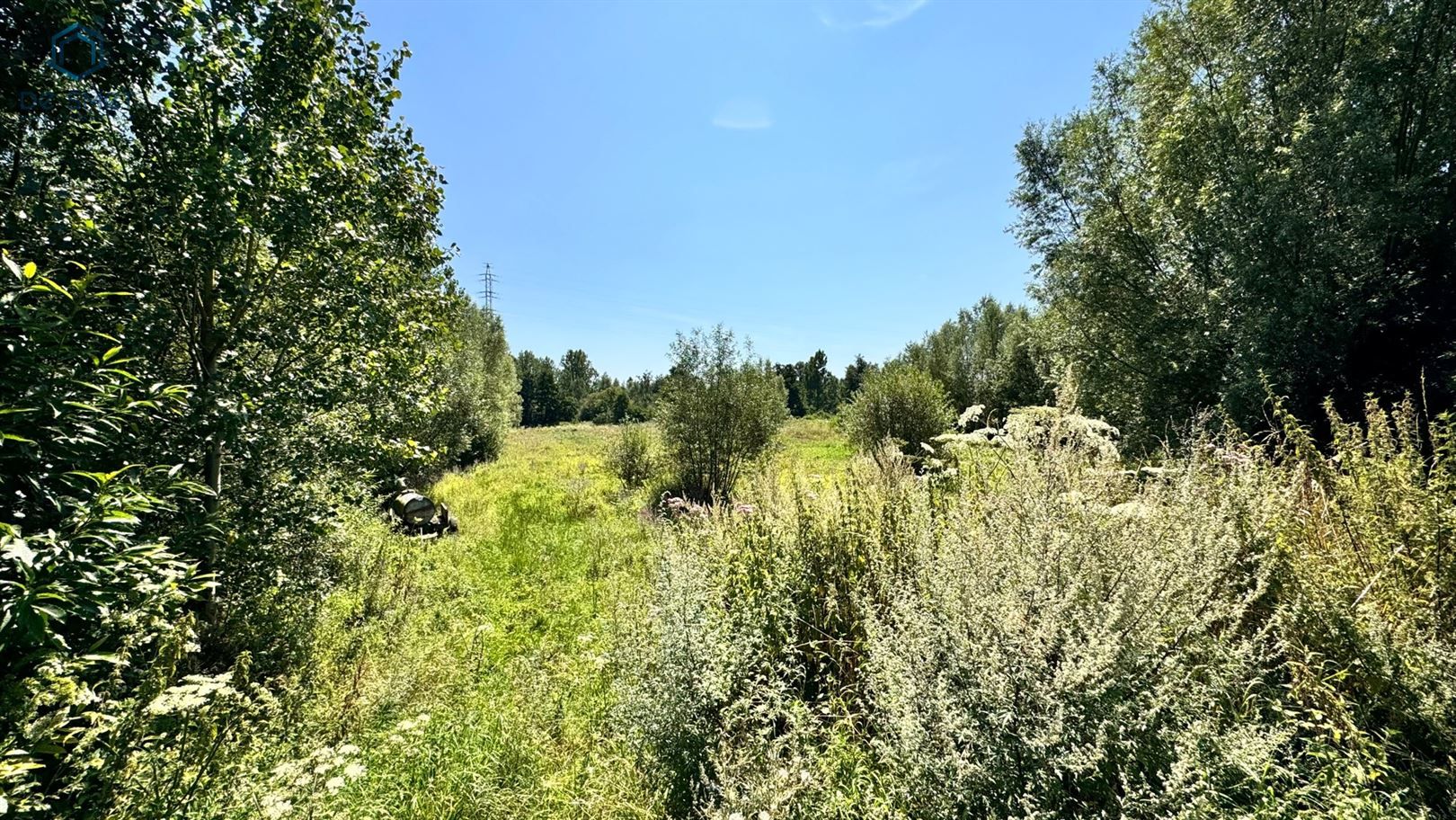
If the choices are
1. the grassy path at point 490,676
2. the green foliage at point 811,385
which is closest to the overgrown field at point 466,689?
the grassy path at point 490,676

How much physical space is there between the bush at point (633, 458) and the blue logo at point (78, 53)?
12.2 metres

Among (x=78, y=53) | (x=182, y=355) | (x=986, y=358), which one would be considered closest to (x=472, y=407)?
(x=182, y=355)

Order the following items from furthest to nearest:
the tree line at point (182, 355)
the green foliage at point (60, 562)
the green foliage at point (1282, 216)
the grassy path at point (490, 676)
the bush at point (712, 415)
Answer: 1. the bush at point (712, 415)
2. the green foliage at point (1282, 216)
3. the grassy path at point (490, 676)
4. the tree line at point (182, 355)
5. the green foliage at point (60, 562)

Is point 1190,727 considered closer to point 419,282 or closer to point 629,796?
point 629,796

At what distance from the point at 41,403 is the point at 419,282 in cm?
305

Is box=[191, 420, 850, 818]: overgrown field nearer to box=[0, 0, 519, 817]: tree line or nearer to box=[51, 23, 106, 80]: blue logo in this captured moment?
box=[0, 0, 519, 817]: tree line

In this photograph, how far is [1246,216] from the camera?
8039 millimetres

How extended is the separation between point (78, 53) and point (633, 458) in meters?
12.6

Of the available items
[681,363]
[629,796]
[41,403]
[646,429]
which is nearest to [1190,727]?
[629,796]

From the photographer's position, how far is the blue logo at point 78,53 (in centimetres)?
270

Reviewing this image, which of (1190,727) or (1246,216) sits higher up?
(1246,216)

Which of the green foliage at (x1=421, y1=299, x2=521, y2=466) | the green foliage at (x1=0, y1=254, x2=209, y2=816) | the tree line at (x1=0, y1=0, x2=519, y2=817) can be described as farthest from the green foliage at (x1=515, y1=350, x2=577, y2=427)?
the green foliage at (x1=0, y1=254, x2=209, y2=816)

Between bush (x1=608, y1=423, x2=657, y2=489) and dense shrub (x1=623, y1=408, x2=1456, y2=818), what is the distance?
1132 cm

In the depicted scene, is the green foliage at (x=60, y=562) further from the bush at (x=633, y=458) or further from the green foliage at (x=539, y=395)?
the green foliage at (x=539, y=395)
